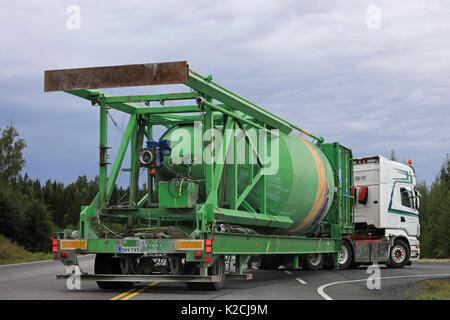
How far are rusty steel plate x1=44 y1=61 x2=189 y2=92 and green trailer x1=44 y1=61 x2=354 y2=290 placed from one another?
0.8 inches

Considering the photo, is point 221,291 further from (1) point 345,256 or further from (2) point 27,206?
(2) point 27,206

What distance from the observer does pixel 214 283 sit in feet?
38.8

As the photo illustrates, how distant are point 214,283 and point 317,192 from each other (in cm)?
649

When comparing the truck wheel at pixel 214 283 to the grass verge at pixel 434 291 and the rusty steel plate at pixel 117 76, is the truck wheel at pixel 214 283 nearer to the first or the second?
the rusty steel plate at pixel 117 76

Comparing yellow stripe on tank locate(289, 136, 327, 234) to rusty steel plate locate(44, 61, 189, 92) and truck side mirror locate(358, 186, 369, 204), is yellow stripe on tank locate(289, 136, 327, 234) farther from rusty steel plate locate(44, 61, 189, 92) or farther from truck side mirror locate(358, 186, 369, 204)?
rusty steel plate locate(44, 61, 189, 92)

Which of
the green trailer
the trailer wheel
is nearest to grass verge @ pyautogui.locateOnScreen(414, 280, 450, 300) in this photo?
the green trailer

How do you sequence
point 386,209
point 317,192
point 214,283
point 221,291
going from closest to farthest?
point 214,283 < point 221,291 < point 317,192 < point 386,209

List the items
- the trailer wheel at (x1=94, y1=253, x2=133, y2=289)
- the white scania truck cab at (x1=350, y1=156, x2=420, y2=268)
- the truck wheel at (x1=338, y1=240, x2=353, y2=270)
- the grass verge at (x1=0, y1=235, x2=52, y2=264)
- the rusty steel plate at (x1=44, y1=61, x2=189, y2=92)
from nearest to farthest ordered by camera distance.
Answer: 1. the rusty steel plate at (x1=44, y1=61, x2=189, y2=92)
2. the trailer wheel at (x1=94, y1=253, x2=133, y2=289)
3. the truck wheel at (x1=338, y1=240, x2=353, y2=270)
4. the white scania truck cab at (x1=350, y1=156, x2=420, y2=268)
5. the grass verge at (x1=0, y1=235, x2=52, y2=264)

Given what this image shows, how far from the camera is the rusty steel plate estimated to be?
37.2ft

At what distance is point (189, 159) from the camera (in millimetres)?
13359

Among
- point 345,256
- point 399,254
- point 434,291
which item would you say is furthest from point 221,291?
point 399,254

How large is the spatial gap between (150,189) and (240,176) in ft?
6.97
